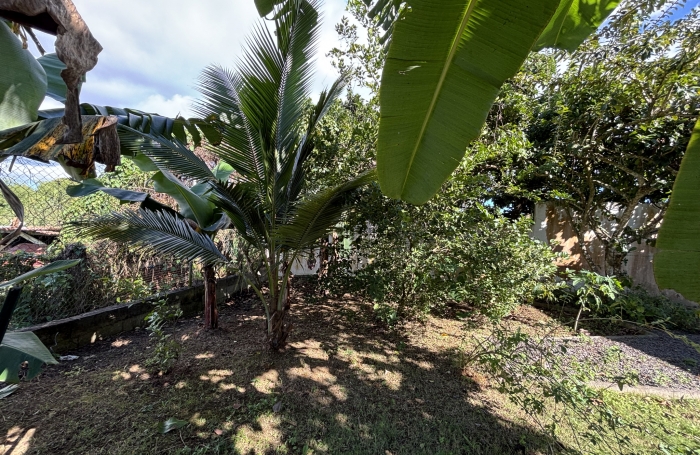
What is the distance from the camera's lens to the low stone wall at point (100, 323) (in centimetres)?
270

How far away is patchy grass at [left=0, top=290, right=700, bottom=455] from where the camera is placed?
1.81m

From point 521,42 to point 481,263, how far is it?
288cm

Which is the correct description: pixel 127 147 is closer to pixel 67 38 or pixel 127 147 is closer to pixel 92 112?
pixel 92 112

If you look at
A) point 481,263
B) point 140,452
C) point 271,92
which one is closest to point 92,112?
point 271,92

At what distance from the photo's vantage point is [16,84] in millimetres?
900

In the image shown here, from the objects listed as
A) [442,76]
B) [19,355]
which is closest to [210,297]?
[19,355]

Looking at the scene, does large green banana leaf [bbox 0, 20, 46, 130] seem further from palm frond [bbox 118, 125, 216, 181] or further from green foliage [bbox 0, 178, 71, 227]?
green foliage [bbox 0, 178, 71, 227]

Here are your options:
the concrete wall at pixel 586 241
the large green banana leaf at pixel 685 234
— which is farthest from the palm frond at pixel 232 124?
the concrete wall at pixel 586 241

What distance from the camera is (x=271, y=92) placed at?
2.23 metres

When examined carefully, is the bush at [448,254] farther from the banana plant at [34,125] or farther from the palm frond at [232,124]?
the banana plant at [34,125]

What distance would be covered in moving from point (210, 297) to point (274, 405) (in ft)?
6.09

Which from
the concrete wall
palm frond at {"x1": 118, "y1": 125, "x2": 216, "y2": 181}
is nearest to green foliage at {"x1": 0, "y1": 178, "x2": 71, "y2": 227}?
palm frond at {"x1": 118, "y1": 125, "x2": 216, "y2": 181}

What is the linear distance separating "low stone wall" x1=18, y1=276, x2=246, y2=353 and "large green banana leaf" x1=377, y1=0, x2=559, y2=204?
3505 millimetres

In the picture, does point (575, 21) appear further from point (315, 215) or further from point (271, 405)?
A: point (271, 405)
